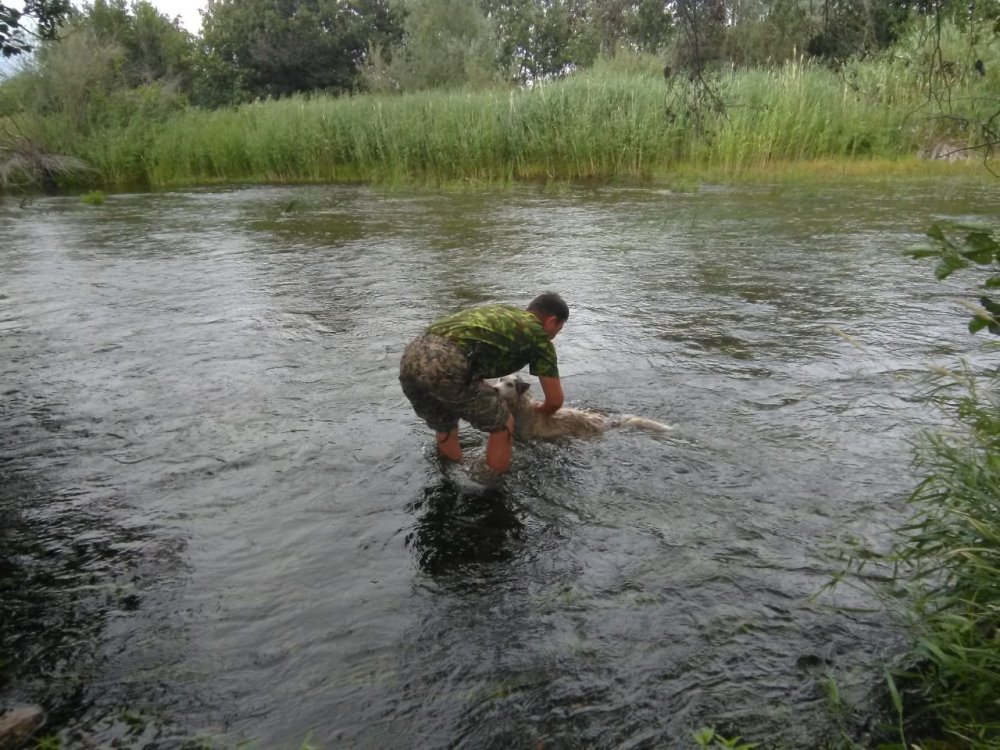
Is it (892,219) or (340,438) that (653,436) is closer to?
(340,438)

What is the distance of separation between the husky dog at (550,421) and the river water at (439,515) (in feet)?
0.43

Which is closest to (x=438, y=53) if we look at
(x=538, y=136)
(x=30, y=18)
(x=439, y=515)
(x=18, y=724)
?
(x=538, y=136)

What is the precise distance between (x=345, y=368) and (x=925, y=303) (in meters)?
5.84

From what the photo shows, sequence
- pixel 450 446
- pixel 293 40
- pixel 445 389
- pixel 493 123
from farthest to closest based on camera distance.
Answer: pixel 293 40 < pixel 493 123 < pixel 450 446 < pixel 445 389

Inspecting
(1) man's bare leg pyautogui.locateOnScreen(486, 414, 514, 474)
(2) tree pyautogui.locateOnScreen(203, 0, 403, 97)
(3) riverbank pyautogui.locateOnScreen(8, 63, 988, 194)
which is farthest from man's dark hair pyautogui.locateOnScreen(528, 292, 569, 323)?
(2) tree pyautogui.locateOnScreen(203, 0, 403, 97)

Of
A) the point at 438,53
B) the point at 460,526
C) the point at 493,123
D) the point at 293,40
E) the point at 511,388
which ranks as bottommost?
the point at 460,526

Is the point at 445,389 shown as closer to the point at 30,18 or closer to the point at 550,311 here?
the point at 550,311

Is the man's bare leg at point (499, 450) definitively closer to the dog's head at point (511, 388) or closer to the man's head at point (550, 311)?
the dog's head at point (511, 388)

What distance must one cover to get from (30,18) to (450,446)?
4.46m

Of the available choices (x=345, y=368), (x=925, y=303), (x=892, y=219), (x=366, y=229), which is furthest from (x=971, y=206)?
(x=345, y=368)

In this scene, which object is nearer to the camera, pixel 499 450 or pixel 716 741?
pixel 716 741

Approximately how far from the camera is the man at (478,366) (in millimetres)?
4648

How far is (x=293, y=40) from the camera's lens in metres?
35.5

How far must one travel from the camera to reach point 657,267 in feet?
32.7
